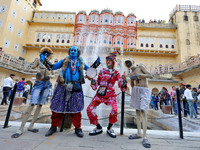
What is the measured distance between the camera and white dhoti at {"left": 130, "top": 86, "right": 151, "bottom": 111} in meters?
2.27

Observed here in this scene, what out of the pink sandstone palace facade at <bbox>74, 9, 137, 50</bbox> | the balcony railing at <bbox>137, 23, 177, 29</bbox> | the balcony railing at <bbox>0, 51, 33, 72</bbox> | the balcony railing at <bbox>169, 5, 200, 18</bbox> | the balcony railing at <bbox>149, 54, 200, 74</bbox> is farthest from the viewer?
the balcony railing at <bbox>137, 23, 177, 29</bbox>

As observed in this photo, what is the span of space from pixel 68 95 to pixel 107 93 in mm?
815

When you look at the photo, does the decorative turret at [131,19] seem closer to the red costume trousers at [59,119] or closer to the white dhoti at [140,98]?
the white dhoti at [140,98]

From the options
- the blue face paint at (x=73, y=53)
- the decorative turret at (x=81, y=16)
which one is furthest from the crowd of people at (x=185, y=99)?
the decorative turret at (x=81, y=16)

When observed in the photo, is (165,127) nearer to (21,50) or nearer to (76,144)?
(76,144)

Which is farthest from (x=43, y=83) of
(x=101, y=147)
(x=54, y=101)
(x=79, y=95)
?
(x=101, y=147)

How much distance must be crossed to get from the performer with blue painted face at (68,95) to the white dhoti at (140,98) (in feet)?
3.60

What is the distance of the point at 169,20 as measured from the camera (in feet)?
87.9

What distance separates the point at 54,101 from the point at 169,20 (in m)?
32.4

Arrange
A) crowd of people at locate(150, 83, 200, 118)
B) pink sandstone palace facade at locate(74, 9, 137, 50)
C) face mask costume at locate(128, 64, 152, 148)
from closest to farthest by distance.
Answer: face mask costume at locate(128, 64, 152, 148), crowd of people at locate(150, 83, 200, 118), pink sandstone palace facade at locate(74, 9, 137, 50)

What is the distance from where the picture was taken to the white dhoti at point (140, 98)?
7.44 feet

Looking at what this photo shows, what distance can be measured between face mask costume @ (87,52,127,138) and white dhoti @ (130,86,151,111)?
258 millimetres

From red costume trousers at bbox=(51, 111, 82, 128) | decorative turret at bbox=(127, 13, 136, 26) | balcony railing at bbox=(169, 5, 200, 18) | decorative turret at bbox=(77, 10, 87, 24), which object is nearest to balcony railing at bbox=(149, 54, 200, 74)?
decorative turret at bbox=(127, 13, 136, 26)

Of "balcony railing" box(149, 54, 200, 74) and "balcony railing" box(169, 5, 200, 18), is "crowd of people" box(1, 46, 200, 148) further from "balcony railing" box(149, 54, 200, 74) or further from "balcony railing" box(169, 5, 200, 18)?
"balcony railing" box(169, 5, 200, 18)
